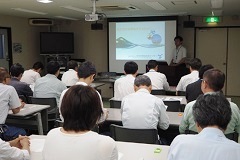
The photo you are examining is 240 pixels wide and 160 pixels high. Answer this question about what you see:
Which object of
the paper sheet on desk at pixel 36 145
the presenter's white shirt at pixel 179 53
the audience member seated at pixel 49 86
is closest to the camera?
the paper sheet on desk at pixel 36 145

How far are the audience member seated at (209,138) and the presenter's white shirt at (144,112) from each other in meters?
1.41

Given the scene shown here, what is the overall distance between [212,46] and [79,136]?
8489 mm

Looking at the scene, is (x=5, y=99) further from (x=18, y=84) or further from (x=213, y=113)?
(x=213, y=113)

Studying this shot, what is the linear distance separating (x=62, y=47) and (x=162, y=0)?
4.82m

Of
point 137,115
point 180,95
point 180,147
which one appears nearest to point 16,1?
point 180,95

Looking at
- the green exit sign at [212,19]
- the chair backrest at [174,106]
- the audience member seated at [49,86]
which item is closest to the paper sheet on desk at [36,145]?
the chair backrest at [174,106]

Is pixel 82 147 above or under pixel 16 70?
under

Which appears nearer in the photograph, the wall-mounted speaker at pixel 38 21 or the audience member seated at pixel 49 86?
the audience member seated at pixel 49 86

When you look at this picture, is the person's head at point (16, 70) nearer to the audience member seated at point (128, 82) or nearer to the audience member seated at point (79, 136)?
the audience member seated at point (128, 82)

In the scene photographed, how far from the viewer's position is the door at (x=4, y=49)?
8.85 metres

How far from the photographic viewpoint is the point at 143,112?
10.1 ft

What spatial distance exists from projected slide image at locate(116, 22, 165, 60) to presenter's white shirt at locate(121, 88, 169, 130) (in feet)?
20.9

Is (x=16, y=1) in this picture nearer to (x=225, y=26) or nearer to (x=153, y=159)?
(x=153, y=159)

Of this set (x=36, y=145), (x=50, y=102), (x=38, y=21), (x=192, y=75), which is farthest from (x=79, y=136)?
(x=38, y=21)
